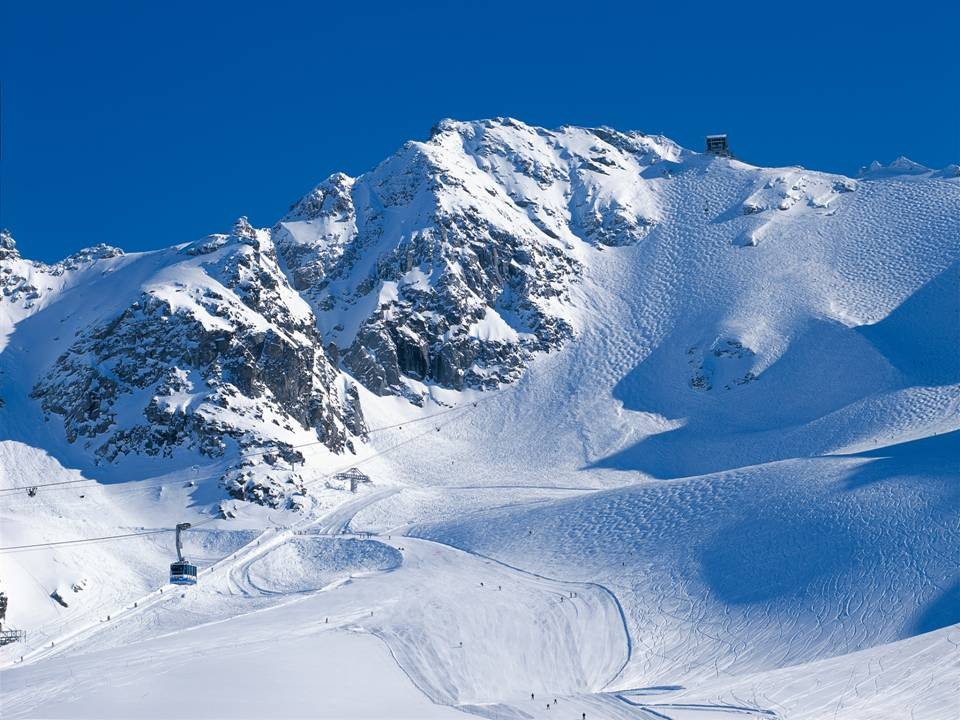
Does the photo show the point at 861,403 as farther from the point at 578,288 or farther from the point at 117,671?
the point at 117,671

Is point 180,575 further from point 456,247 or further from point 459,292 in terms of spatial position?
point 456,247

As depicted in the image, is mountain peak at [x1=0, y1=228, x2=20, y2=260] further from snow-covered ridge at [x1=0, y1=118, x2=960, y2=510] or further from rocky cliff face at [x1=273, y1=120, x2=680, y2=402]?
rocky cliff face at [x1=273, y1=120, x2=680, y2=402]

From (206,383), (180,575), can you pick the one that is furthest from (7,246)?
(180,575)

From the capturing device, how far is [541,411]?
128 m

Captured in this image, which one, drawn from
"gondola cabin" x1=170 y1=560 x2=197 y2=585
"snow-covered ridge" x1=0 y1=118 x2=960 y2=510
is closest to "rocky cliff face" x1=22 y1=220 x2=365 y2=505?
"snow-covered ridge" x1=0 y1=118 x2=960 y2=510

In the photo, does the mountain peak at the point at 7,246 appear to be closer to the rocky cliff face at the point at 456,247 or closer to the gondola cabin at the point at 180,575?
the rocky cliff face at the point at 456,247

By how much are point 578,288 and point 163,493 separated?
71.7 metres

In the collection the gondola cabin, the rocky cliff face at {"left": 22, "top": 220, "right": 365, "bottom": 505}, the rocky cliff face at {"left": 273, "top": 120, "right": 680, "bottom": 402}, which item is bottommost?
the gondola cabin

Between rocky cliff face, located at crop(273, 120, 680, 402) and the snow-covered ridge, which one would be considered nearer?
the snow-covered ridge

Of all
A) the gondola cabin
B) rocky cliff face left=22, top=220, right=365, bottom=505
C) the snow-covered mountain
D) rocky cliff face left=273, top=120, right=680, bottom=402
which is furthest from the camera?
rocky cliff face left=273, top=120, right=680, bottom=402

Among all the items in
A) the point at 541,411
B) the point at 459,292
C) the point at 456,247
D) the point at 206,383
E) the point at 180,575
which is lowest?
the point at 180,575

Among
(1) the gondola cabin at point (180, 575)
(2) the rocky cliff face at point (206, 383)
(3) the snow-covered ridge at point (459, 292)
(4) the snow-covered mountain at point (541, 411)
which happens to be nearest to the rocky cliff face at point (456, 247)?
(3) the snow-covered ridge at point (459, 292)

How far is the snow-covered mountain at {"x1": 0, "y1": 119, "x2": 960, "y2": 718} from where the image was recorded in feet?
219

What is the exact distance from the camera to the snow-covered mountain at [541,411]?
66875 millimetres
